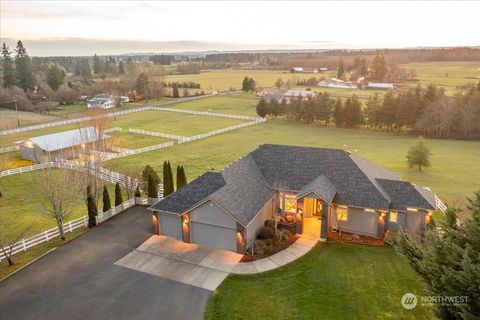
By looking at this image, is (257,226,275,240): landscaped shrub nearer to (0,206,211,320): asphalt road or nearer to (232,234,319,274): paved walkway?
(232,234,319,274): paved walkway

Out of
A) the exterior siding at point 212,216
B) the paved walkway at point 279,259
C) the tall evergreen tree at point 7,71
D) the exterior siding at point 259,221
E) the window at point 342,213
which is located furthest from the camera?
the tall evergreen tree at point 7,71

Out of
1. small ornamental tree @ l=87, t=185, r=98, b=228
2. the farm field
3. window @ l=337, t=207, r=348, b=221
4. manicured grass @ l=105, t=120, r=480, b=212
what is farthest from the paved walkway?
the farm field

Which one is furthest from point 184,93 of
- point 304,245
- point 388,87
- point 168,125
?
point 304,245

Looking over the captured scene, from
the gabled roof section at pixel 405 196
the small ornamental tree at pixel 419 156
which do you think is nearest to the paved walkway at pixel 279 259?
the gabled roof section at pixel 405 196

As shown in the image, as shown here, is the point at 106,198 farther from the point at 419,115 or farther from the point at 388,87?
the point at 388,87

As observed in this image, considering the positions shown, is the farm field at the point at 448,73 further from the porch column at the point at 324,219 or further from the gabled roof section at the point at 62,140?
the gabled roof section at the point at 62,140

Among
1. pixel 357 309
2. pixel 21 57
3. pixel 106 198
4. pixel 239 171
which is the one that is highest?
pixel 21 57

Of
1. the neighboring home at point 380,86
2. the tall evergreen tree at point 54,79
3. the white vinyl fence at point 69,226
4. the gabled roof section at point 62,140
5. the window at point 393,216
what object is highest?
the tall evergreen tree at point 54,79
